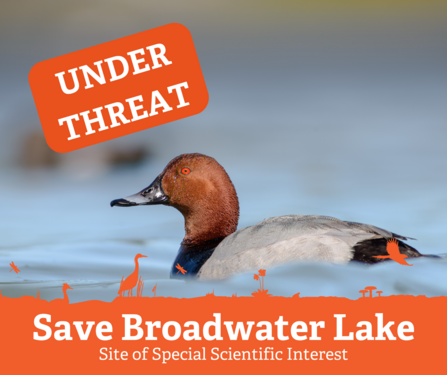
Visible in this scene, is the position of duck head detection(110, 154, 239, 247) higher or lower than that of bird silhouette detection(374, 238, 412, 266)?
higher

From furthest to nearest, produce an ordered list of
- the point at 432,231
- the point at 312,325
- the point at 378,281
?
the point at 432,231, the point at 378,281, the point at 312,325

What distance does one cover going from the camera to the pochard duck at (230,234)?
3.65 metres

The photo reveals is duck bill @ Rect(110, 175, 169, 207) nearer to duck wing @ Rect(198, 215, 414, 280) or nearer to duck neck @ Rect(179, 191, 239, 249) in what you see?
duck neck @ Rect(179, 191, 239, 249)

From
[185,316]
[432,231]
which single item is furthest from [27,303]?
[432,231]

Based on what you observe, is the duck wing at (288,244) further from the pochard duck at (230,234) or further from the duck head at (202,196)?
the duck head at (202,196)

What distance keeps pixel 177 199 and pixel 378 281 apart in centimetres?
167

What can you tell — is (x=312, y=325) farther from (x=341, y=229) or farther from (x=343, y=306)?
(x=341, y=229)

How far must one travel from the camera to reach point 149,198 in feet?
14.9

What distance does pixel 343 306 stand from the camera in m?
2.94

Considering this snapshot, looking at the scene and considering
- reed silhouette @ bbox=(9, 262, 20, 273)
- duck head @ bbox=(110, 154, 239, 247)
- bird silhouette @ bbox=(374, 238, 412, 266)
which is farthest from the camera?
reed silhouette @ bbox=(9, 262, 20, 273)

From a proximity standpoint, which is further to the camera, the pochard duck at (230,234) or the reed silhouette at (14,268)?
the reed silhouette at (14,268)

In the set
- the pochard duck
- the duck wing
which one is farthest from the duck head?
the duck wing

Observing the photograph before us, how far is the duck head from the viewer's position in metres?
4.46

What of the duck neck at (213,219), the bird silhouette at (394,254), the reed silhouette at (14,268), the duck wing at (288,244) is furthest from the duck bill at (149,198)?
the bird silhouette at (394,254)
